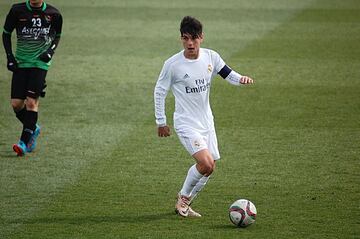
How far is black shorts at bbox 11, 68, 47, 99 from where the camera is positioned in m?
11.8

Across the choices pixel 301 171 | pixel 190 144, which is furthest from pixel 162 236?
pixel 301 171

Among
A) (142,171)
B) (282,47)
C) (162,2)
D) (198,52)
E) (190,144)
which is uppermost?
(198,52)

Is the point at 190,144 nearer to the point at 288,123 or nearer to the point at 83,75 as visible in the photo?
the point at 288,123

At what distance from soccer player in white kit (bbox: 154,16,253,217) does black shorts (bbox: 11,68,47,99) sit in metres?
3.22

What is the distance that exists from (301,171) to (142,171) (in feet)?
6.77

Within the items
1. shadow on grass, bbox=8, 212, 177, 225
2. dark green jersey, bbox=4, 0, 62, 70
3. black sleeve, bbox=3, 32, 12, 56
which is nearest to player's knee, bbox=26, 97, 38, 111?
dark green jersey, bbox=4, 0, 62, 70

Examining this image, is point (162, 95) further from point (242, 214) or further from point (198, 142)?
point (242, 214)

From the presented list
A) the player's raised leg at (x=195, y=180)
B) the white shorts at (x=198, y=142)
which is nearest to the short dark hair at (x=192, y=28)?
the white shorts at (x=198, y=142)

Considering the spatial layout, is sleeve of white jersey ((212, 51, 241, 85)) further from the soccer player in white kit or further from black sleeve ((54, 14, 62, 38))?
black sleeve ((54, 14, 62, 38))

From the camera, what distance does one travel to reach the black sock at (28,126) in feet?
38.5

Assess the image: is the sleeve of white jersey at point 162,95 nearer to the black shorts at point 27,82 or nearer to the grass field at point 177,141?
the grass field at point 177,141

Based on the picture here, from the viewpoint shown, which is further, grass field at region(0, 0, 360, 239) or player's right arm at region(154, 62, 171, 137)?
grass field at region(0, 0, 360, 239)

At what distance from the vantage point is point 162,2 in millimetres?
24812

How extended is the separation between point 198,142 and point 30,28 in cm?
400
